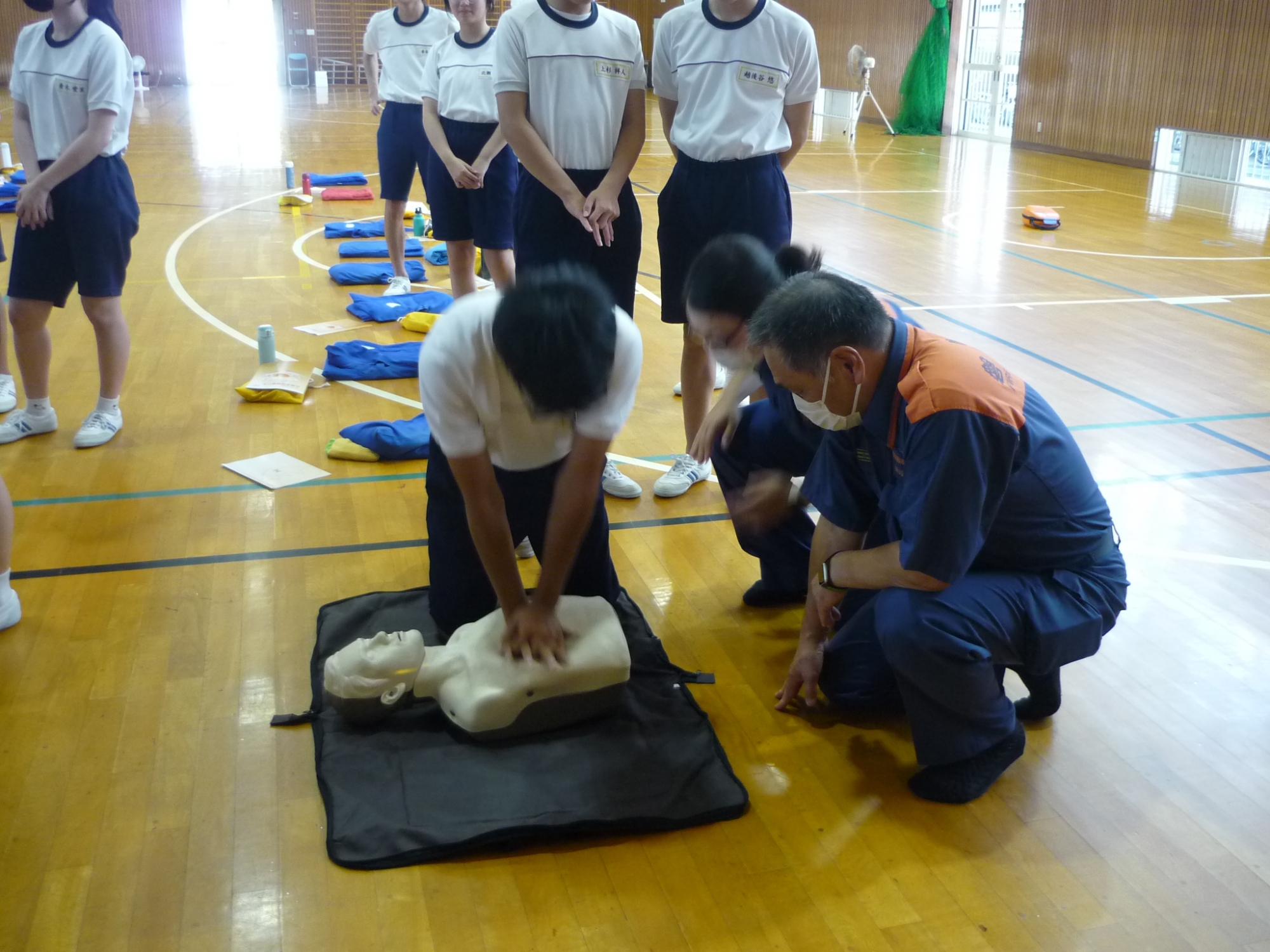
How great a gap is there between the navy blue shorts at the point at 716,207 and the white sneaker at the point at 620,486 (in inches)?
21.0

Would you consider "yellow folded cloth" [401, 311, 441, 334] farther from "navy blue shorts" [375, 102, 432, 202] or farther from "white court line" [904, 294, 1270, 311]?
"white court line" [904, 294, 1270, 311]

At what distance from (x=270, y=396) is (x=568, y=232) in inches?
59.8

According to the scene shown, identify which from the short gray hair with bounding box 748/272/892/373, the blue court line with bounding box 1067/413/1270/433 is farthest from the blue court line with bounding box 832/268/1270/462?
the short gray hair with bounding box 748/272/892/373

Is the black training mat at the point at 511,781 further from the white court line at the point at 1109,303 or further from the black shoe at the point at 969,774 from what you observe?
the white court line at the point at 1109,303

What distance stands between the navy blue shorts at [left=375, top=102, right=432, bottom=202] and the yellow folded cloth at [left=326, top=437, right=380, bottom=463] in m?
2.04

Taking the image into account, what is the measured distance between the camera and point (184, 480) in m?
3.30

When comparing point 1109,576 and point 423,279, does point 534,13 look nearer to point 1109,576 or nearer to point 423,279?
point 1109,576

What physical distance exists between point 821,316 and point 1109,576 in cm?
74

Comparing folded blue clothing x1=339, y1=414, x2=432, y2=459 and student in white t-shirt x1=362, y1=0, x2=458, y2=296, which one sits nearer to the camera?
folded blue clothing x1=339, y1=414, x2=432, y2=459

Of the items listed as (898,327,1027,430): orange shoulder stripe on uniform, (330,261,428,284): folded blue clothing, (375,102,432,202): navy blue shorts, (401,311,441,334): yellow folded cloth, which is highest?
(375,102,432,202): navy blue shorts

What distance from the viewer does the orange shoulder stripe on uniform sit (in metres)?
1.77

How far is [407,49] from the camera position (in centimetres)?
510

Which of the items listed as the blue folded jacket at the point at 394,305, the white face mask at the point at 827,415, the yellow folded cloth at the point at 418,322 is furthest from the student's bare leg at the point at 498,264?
the white face mask at the point at 827,415

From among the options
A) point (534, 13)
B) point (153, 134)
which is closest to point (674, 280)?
point (534, 13)
